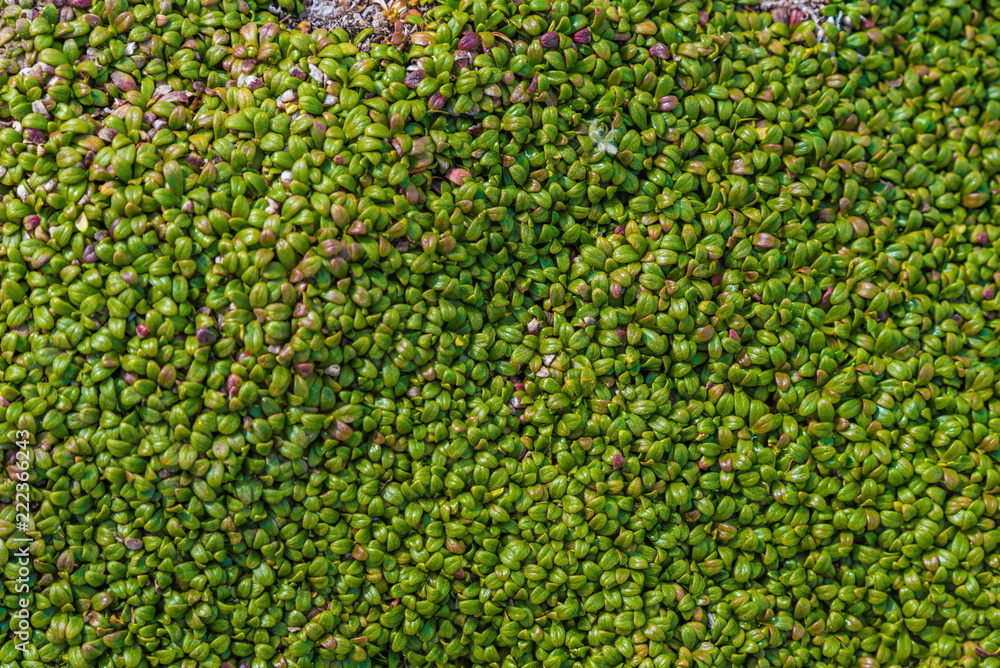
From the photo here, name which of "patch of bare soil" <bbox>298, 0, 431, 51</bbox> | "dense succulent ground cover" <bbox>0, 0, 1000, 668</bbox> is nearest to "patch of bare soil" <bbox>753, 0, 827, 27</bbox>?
"dense succulent ground cover" <bbox>0, 0, 1000, 668</bbox>

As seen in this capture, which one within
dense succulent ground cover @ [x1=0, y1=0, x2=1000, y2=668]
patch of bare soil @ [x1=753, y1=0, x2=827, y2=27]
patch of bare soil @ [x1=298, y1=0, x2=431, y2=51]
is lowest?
dense succulent ground cover @ [x1=0, y1=0, x2=1000, y2=668]

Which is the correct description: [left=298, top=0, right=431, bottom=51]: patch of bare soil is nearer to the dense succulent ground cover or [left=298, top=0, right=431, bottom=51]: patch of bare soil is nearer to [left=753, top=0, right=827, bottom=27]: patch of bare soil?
the dense succulent ground cover

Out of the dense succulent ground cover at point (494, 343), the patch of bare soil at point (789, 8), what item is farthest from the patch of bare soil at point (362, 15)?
the patch of bare soil at point (789, 8)

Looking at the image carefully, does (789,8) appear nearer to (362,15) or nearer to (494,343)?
(362,15)

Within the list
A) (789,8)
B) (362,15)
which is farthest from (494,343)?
(789,8)

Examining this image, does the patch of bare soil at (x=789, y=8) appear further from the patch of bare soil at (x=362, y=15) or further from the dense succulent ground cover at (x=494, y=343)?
the patch of bare soil at (x=362, y=15)

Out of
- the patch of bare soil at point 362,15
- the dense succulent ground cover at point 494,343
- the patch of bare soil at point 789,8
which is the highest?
the patch of bare soil at point 789,8

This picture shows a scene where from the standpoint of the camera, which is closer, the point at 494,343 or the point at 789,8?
the point at 494,343

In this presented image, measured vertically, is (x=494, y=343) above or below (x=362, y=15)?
below
